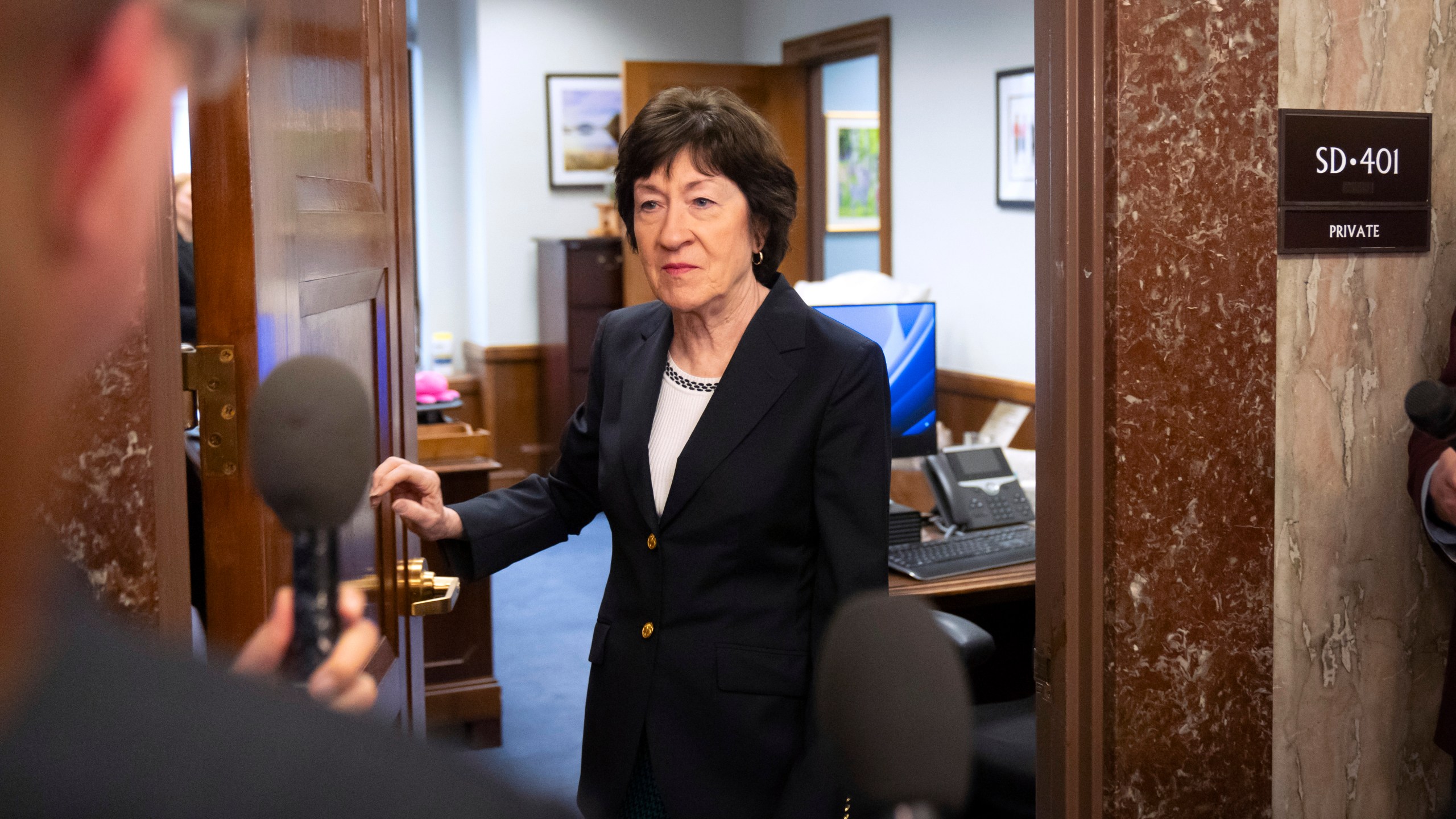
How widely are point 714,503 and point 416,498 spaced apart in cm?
43

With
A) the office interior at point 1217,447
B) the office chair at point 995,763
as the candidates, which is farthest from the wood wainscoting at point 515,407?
the office interior at point 1217,447

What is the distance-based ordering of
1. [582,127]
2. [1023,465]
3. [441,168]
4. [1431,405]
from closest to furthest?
[1431,405] → [1023,465] → [582,127] → [441,168]

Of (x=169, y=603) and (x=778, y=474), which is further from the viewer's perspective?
(x=778, y=474)

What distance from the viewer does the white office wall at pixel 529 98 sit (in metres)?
7.72

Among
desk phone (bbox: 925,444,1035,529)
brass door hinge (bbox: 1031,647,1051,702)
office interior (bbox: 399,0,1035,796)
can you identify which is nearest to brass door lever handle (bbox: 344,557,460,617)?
brass door hinge (bbox: 1031,647,1051,702)

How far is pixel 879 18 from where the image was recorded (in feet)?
21.6

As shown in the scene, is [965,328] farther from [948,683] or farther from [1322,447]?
[948,683]

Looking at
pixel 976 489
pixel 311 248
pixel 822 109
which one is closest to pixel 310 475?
pixel 311 248

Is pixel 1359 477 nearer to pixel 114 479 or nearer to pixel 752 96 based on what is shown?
pixel 114 479

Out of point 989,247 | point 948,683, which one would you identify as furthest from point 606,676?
point 989,247

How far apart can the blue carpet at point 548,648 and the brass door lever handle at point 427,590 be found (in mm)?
1045

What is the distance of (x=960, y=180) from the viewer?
601 cm

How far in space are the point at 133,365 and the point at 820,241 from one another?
6.77 meters

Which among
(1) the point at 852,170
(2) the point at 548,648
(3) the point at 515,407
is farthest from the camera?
(1) the point at 852,170
